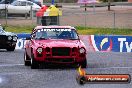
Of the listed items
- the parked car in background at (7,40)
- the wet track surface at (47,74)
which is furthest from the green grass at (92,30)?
the wet track surface at (47,74)

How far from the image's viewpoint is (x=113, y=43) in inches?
1062

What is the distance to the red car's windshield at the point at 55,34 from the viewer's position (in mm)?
17547

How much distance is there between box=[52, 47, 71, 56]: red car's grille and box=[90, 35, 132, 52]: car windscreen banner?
1075 cm

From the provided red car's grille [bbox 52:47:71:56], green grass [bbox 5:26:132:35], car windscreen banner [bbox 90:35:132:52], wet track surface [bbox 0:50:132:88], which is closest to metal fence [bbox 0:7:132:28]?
green grass [bbox 5:26:132:35]

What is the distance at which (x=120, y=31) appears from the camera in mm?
33938

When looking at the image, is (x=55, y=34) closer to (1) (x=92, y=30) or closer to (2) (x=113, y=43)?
(2) (x=113, y=43)

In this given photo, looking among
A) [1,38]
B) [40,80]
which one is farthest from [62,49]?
[1,38]

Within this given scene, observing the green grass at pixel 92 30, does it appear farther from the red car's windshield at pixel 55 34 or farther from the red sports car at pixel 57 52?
the red sports car at pixel 57 52

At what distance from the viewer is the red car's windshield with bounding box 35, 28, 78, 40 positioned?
17547 millimetres

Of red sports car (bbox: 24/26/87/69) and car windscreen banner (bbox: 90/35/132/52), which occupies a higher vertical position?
red sports car (bbox: 24/26/87/69)

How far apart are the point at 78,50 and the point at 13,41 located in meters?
7.94

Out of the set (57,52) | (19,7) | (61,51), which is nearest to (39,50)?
(57,52)

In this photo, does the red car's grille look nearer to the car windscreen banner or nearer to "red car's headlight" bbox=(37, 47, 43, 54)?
"red car's headlight" bbox=(37, 47, 43, 54)

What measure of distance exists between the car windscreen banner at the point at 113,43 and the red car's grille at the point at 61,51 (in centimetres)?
1075
